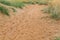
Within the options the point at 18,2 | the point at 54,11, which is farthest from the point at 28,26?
the point at 18,2

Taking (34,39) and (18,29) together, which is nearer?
(34,39)

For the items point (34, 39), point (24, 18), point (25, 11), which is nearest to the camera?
point (34, 39)

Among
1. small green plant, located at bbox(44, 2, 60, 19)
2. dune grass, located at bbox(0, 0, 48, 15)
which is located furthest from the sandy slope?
dune grass, located at bbox(0, 0, 48, 15)

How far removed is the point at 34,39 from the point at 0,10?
9.37 feet

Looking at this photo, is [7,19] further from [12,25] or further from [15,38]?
[15,38]

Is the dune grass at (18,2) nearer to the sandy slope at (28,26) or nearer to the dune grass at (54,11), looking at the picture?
the sandy slope at (28,26)

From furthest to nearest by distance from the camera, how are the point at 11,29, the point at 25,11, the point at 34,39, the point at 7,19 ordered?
the point at 25,11
the point at 7,19
the point at 11,29
the point at 34,39

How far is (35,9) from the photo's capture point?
12734mm

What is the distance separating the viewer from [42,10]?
12523mm

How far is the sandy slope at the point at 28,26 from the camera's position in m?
8.30

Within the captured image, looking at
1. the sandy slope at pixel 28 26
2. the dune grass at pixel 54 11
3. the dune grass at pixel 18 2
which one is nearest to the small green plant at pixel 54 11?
the dune grass at pixel 54 11

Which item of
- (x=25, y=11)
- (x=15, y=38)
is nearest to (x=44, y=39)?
(x=15, y=38)

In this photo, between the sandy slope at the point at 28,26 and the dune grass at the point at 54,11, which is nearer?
the sandy slope at the point at 28,26

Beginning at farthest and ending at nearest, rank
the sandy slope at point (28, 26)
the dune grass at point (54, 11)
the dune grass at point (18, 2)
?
the dune grass at point (18, 2) < the dune grass at point (54, 11) < the sandy slope at point (28, 26)
